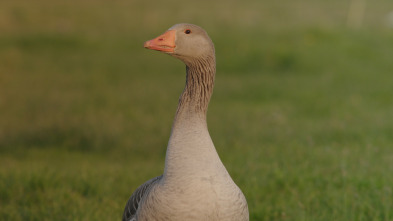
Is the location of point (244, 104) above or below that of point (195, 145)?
below

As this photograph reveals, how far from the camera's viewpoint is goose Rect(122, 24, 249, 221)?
3.51m

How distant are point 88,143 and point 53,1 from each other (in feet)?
72.7

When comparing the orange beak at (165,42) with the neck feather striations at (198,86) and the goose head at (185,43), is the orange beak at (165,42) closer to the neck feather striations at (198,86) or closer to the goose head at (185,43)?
the goose head at (185,43)

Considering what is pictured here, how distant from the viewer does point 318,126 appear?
948 centimetres

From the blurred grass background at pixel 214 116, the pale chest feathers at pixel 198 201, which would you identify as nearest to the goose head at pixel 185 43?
the pale chest feathers at pixel 198 201

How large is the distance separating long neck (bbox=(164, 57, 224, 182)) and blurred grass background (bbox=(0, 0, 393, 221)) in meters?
1.96

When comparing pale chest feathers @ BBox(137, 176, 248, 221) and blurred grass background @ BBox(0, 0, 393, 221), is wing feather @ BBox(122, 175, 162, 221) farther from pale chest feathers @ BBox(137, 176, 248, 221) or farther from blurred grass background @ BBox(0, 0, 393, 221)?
blurred grass background @ BBox(0, 0, 393, 221)

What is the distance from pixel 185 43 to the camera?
3.76m

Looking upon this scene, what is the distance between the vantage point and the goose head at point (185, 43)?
3732 mm

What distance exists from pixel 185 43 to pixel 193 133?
685 mm

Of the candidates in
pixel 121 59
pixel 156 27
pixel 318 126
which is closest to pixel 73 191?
pixel 318 126

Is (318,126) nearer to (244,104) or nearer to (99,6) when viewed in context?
(244,104)

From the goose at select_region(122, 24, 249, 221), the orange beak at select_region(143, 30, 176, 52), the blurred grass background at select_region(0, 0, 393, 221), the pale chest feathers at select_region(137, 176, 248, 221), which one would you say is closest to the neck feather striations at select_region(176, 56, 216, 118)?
the goose at select_region(122, 24, 249, 221)

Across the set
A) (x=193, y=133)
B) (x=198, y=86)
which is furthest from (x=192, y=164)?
(x=198, y=86)
